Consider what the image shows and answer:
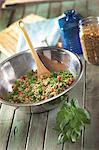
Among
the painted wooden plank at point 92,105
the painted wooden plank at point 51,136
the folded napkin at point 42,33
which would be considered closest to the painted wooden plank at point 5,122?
the painted wooden plank at point 51,136

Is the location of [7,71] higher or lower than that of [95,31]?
lower

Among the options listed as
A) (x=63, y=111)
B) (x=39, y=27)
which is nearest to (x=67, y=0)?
(x=39, y=27)

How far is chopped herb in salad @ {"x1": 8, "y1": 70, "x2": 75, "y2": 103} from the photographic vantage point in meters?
1.14

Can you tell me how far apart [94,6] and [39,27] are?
0.35 metres

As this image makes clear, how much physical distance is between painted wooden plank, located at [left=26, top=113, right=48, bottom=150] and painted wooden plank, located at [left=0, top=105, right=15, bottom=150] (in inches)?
2.9

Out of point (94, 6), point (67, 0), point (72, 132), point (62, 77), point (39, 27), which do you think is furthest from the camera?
point (67, 0)

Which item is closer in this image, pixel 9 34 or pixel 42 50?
pixel 42 50

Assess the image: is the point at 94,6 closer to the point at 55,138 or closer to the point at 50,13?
the point at 50,13

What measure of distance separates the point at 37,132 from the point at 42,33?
0.57 metres

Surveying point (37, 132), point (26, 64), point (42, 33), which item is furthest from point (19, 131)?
point (42, 33)

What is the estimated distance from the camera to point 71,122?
96 cm

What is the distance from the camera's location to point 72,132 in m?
0.96

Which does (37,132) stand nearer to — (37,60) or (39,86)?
(39,86)

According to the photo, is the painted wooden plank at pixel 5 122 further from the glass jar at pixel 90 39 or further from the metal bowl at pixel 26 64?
the glass jar at pixel 90 39
